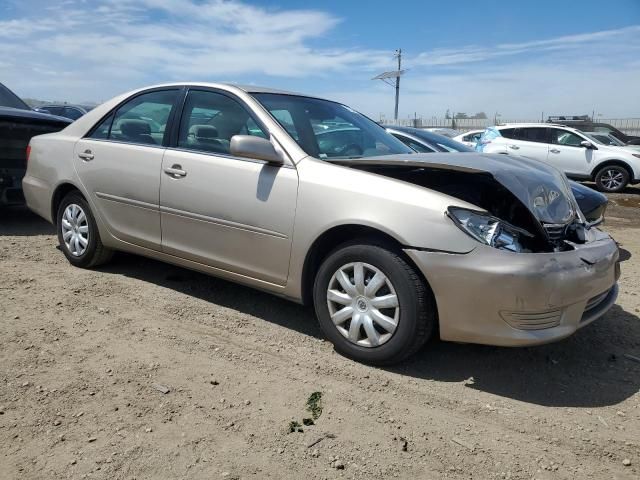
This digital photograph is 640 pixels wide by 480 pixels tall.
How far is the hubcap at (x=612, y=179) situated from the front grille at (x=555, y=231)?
1152cm

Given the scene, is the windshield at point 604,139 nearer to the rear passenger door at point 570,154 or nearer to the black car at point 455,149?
the rear passenger door at point 570,154

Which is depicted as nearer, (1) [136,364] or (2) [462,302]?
(2) [462,302]

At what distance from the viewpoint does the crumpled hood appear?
124 inches

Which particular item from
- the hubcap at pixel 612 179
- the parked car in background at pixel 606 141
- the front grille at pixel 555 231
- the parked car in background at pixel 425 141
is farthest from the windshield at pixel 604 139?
the front grille at pixel 555 231

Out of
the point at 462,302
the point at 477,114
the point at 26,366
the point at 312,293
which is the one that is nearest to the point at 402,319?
the point at 462,302

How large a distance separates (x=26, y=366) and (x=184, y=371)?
2.81 ft

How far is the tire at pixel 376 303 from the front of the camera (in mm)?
2932

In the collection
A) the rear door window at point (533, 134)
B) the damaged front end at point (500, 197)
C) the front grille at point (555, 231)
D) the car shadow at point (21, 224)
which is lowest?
the car shadow at point (21, 224)

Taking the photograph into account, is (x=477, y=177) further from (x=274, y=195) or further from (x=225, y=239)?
(x=225, y=239)

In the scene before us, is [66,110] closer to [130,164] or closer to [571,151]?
[130,164]

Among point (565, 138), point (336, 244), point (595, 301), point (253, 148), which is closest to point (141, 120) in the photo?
point (253, 148)

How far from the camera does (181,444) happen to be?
237 cm

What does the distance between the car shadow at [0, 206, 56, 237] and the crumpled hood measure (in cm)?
427

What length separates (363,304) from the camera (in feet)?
10.2
